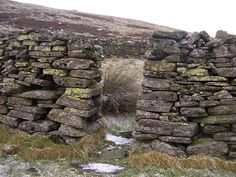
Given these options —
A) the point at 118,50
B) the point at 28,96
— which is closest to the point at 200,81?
the point at 28,96

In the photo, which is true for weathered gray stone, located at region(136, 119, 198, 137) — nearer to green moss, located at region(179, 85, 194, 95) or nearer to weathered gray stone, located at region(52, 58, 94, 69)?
green moss, located at region(179, 85, 194, 95)

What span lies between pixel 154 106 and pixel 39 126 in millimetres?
3334

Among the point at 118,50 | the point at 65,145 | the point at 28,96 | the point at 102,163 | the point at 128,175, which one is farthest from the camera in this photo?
the point at 118,50

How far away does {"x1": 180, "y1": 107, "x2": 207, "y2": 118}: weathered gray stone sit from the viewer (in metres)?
9.38

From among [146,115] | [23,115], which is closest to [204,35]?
[146,115]

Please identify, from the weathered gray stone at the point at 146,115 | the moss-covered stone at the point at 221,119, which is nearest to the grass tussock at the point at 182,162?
the moss-covered stone at the point at 221,119

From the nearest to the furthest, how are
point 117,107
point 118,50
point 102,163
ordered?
point 102,163 → point 117,107 → point 118,50

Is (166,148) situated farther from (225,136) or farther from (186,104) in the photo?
(225,136)

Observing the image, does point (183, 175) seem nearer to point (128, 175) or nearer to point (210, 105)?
point (128, 175)

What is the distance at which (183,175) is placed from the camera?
8398mm

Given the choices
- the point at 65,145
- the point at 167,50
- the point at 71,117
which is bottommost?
the point at 65,145

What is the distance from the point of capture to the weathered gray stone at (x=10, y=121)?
444 inches

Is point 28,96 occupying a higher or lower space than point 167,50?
lower

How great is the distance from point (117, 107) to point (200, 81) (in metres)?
5.04
